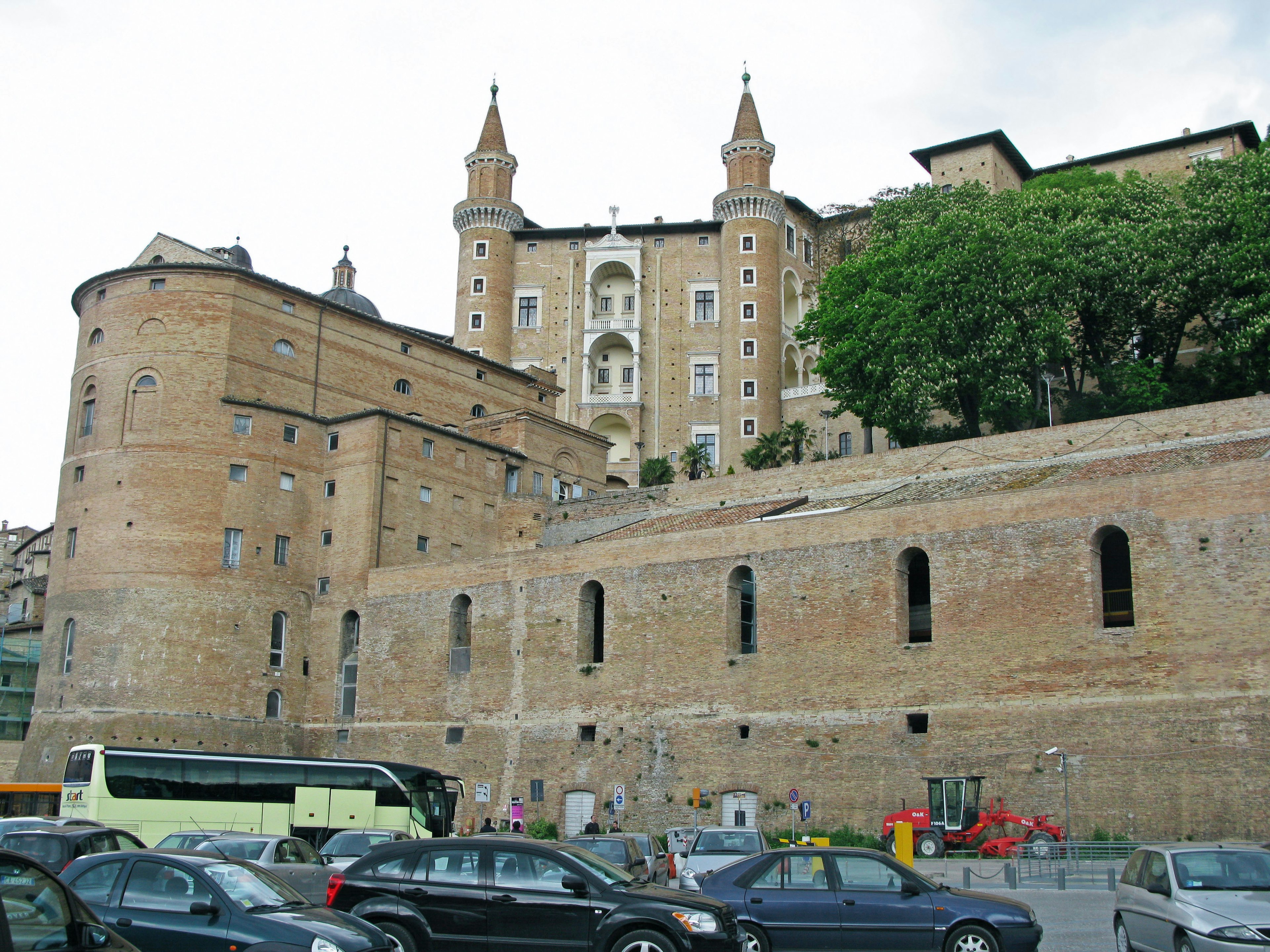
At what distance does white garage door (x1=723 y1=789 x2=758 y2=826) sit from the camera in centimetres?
3369

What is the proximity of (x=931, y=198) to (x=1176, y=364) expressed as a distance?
37.4ft

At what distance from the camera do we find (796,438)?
6019 cm

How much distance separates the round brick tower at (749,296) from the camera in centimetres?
6719

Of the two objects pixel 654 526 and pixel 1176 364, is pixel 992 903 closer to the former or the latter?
pixel 654 526

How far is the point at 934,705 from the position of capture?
104 ft

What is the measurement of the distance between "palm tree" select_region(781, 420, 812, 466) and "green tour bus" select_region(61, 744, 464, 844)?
1291 inches

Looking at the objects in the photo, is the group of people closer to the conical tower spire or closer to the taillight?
the taillight

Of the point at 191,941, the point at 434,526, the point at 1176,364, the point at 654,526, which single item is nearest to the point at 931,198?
the point at 1176,364

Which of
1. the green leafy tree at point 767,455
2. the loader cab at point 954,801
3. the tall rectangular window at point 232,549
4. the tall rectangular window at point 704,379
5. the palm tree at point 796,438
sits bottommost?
the loader cab at point 954,801

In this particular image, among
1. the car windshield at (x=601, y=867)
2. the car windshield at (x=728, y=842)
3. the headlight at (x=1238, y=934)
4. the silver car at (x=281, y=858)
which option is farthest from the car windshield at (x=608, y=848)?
the headlight at (x=1238, y=934)

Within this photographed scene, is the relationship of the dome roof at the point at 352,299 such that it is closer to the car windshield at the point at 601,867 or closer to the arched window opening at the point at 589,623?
the arched window opening at the point at 589,623

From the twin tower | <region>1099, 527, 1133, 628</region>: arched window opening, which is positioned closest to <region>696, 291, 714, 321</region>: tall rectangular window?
the twin tower

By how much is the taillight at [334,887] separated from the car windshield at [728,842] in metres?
8.12

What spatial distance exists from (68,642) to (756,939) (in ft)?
118
